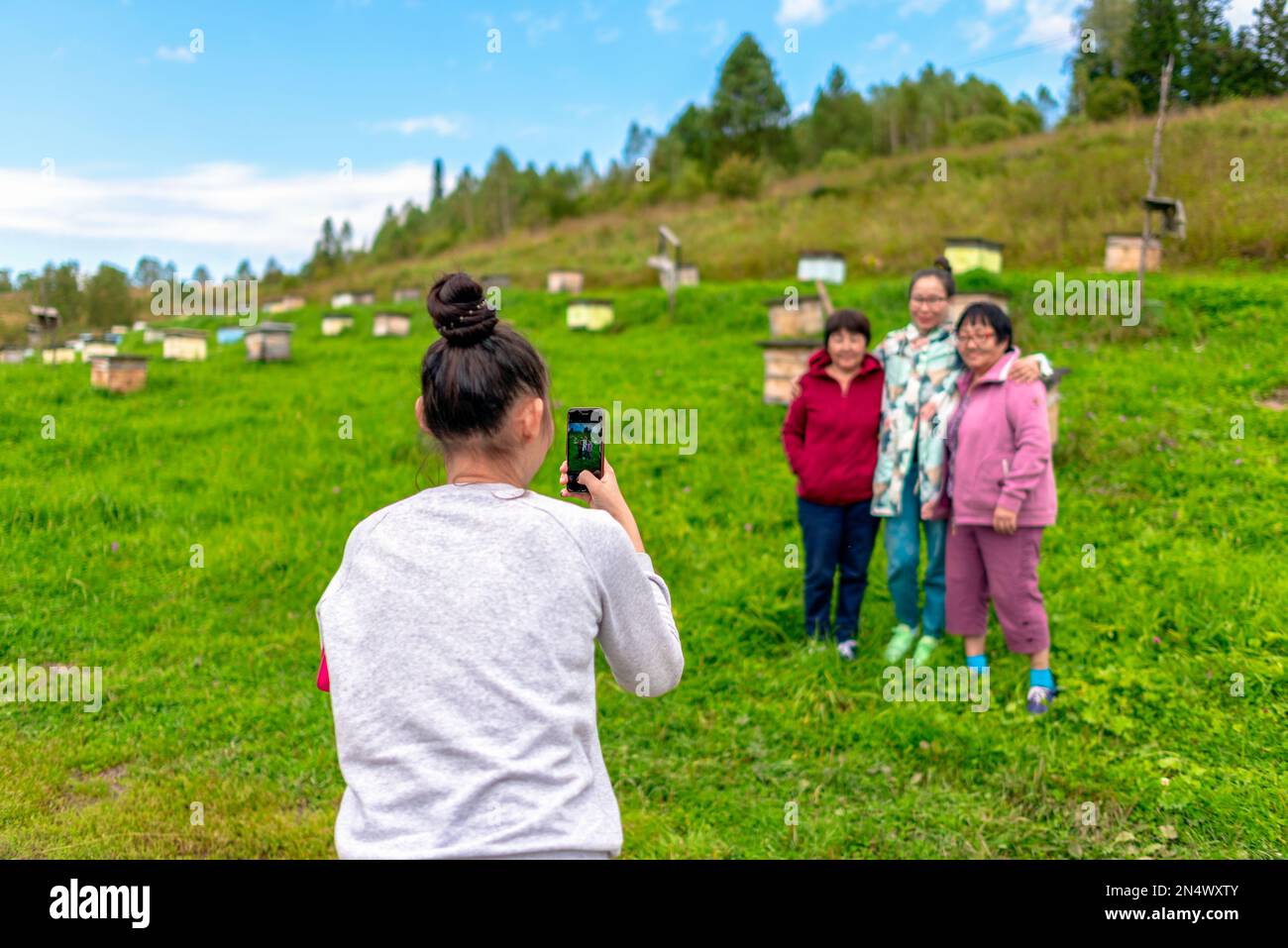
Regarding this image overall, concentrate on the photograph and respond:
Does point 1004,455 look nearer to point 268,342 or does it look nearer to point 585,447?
point 585,447

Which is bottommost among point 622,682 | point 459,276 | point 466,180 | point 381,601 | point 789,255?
point 622,682

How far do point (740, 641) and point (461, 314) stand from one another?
15.1ft

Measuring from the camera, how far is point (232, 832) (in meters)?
4.11

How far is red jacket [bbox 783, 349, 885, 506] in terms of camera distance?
557cm

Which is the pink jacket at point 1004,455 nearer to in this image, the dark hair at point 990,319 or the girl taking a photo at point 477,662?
the dark hair at point 990,319

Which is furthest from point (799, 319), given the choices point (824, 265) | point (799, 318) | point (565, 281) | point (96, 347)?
point (96, 347)

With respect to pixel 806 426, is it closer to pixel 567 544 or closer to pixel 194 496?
pixel 567 544

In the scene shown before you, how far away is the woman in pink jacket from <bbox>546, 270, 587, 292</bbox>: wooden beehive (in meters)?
16.9

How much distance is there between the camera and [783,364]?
33.2ft

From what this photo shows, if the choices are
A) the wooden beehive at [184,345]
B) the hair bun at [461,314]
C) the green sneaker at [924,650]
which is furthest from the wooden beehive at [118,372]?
the hair bun at [461,314]

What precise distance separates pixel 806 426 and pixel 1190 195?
13658 mm

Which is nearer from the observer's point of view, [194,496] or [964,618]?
[964,618]

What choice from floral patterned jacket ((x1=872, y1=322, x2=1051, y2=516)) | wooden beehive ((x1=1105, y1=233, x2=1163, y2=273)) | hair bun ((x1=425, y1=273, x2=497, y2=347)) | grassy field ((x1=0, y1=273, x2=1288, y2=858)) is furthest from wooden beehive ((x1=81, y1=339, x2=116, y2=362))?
hair bun ((x1=425, y1=273, x2=497, y2=347))
